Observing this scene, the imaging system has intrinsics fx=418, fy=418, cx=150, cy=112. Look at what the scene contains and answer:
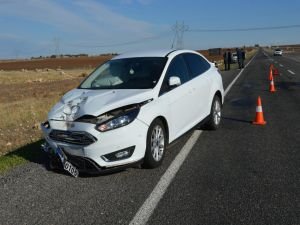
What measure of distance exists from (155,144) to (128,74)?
1.51 metres

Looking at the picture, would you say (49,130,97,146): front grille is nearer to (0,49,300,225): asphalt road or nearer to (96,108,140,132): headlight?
(96,108,140,132): headlight

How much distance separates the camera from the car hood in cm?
563

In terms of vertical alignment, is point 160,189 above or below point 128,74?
below

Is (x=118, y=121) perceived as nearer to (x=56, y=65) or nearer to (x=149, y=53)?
(x=149, y=53)

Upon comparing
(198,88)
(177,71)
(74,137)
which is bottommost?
(74,137)

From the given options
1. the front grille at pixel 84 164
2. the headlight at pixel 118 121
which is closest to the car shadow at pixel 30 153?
the front grille at pixel 84 164

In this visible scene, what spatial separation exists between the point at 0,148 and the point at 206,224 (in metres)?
6.08

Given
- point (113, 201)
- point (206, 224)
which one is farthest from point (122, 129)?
point (206, 224)

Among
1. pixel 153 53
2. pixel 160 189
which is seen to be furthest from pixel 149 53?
pixel 160 189

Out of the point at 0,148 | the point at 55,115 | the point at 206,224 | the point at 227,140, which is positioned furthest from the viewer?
the point at 0,148

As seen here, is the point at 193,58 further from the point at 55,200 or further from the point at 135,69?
the point at 55,200

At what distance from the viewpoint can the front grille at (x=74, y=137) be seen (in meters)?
5.38

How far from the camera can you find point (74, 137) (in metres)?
5.51

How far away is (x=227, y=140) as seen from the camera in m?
7.82
